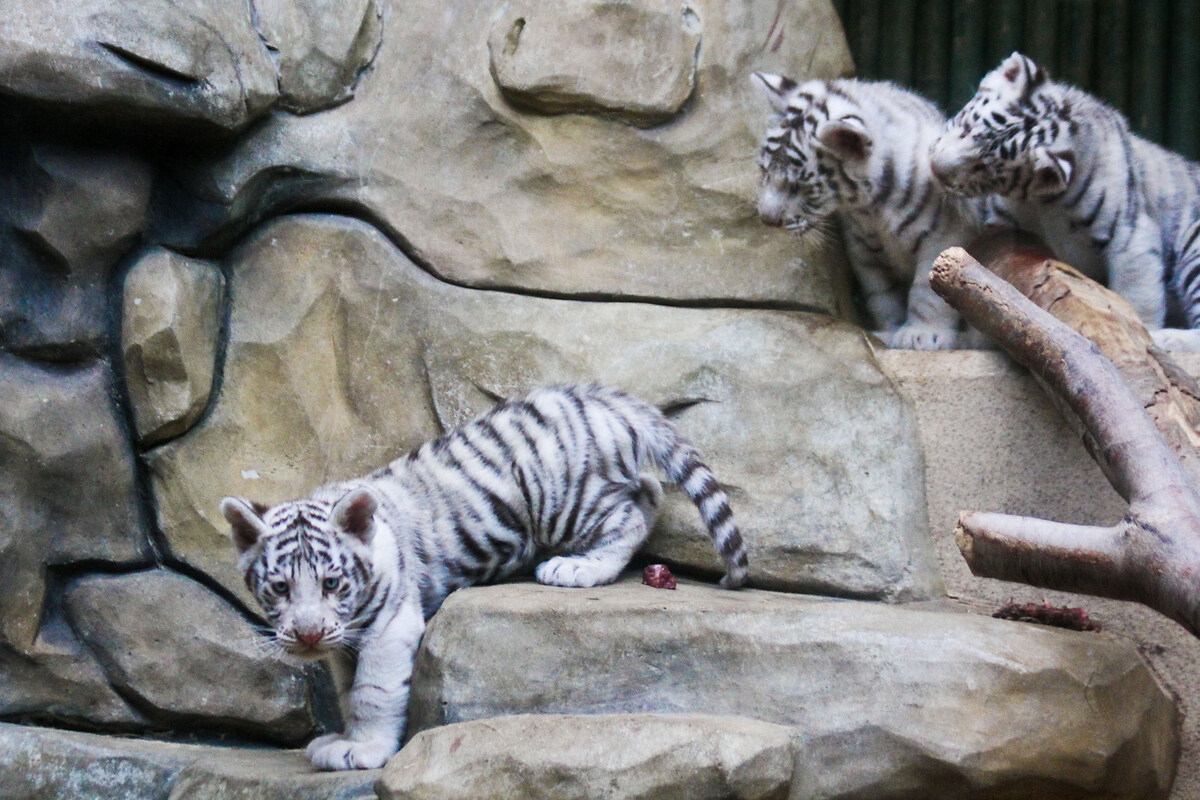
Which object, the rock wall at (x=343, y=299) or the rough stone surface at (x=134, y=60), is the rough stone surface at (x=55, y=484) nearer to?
the rock wall at (x=343, y=299)

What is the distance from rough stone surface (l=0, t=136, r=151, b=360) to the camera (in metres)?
4.12

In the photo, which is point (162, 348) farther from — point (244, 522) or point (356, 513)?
point (356, 513)

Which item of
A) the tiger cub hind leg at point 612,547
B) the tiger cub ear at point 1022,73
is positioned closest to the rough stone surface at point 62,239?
the tiger cub hind leg at point 612,547

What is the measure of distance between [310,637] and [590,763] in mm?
1050

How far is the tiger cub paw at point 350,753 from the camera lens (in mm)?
3514

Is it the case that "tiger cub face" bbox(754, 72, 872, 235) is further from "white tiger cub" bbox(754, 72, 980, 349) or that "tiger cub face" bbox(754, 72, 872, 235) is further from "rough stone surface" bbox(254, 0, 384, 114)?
"rough stone surface" bbox(254, 0, 384, 114)

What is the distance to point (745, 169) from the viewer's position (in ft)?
16.5

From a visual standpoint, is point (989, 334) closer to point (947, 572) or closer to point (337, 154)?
point (947, 572)

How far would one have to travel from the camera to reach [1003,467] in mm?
4375

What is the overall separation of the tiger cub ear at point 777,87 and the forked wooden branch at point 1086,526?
51.0 inches

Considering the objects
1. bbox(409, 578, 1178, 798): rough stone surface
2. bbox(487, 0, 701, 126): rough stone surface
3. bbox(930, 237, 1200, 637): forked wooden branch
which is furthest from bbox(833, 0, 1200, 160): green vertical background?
bbox(409, 578, 1178, 798): rough stone surface

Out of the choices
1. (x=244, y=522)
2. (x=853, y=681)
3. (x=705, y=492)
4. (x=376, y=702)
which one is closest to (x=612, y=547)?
(x=705, y=492)

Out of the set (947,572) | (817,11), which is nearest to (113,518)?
(947,572)

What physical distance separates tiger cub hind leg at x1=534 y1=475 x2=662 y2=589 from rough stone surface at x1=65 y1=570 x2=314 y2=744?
3.35 feet
